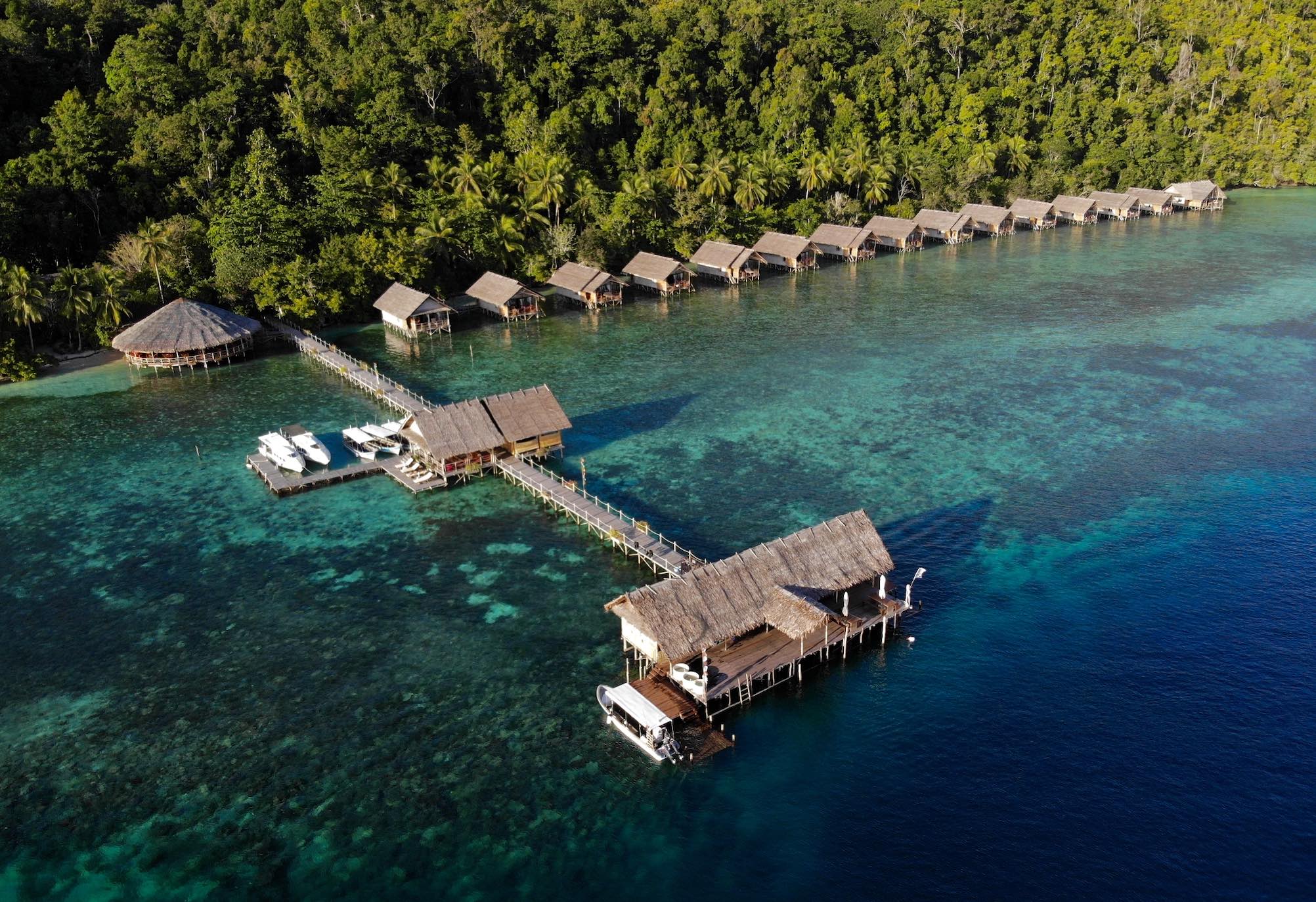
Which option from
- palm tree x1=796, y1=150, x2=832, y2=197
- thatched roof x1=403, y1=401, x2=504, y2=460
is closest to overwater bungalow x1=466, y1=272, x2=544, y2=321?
thatched roof x1=403, y1=401, x2=504, y2=460

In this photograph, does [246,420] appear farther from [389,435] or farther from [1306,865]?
[1306,865]

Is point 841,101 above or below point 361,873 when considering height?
above

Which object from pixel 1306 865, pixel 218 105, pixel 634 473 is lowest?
pixel 1306 865

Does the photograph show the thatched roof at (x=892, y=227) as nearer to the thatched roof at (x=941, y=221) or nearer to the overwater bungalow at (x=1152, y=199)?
the thatched roof at (x=941, y=221)

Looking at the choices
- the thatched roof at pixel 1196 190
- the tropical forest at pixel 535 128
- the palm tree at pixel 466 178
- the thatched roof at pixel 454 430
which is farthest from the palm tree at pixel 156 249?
the thatched roof at pixel 1196 190

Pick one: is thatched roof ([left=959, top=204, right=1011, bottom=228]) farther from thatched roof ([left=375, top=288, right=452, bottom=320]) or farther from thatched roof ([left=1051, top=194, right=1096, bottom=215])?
thatched roof ([left=375, top=288, right=452, bottom=320])

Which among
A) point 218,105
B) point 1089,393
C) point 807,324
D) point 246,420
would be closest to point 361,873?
point 246,420

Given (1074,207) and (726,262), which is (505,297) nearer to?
(726,262)

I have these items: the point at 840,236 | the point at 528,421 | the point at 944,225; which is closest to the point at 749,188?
the point at 840,236
